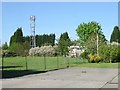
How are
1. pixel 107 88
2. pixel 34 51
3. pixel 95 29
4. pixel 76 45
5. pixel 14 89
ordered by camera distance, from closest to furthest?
pixel 14 89 < pixel 107 88 < pixel 34 51 < pixel 95 29 < pixel 76 45

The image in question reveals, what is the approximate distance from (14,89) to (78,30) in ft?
246

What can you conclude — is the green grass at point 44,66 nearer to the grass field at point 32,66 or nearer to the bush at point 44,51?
the grass field at point 32,66

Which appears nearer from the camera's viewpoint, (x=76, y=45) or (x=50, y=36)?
(x=76, y=45)

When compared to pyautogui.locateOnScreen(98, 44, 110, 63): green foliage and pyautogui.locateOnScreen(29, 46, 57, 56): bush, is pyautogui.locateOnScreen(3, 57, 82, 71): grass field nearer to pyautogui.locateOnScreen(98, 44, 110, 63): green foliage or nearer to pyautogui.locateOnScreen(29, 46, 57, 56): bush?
pyautogui.locateOnScreen(98, 44, 110, 63): green foliage

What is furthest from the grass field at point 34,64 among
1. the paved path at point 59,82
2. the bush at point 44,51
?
the bush at point 44,51

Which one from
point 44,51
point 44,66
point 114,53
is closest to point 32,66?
A: point 44,66

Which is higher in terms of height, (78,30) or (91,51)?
(78,30)

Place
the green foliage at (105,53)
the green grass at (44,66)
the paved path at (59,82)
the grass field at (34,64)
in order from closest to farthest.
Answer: the paved path at (59,82) < the grass field at (34,64) < the green grass at (44,66) < the green foliage at (105,53)

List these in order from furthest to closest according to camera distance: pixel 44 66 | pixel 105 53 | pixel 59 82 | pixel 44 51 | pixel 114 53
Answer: pixel 44 51 → pixel 105 53 → pixel 114 53 → pixel 44 66 → pixel 59 82

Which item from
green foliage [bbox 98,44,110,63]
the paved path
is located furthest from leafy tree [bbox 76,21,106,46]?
the paved path

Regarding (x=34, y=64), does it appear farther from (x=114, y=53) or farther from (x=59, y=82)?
(x=59, y=82)

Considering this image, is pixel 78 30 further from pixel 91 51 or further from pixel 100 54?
pixel 100 54

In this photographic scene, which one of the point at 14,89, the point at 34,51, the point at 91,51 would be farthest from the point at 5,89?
the point at 34,51

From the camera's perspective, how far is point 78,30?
87.5m
